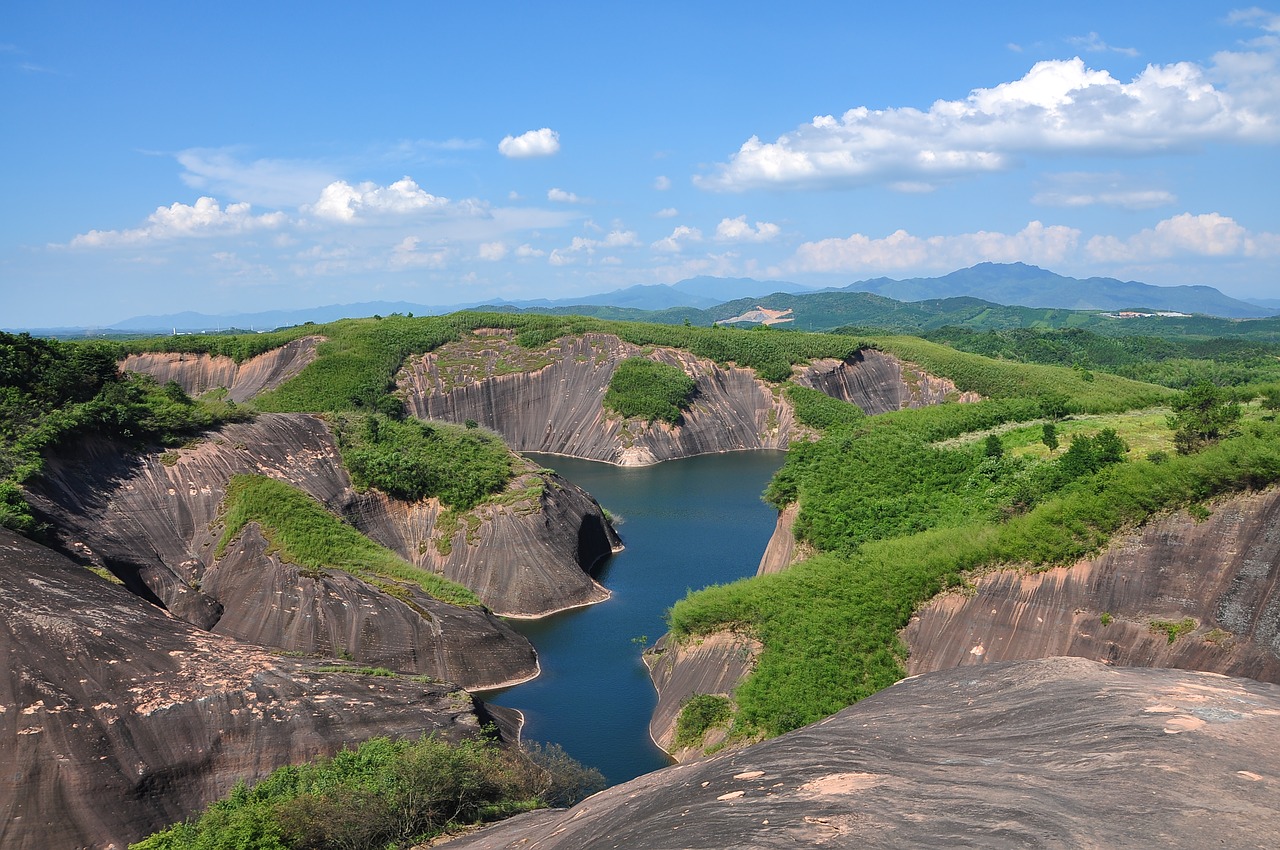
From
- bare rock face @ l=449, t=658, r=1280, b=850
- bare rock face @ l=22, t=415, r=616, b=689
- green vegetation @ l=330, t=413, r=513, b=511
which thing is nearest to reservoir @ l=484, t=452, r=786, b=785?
bare rock face @ l=22, t=415, r=616, b=689

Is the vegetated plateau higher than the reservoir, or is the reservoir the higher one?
the vegetated plateau

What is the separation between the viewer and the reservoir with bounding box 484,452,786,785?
107 feet

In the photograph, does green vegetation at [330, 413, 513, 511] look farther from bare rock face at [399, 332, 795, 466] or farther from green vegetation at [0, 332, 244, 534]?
bare rock face at [399, 332, 795, 466]

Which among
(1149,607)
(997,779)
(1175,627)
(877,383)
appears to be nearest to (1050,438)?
(1149,607)

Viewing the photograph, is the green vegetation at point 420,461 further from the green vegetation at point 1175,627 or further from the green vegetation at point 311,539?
the green vegetation at point 1175,627

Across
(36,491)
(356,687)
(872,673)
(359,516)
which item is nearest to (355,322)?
(359,516)

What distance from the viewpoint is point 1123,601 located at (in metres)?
26.5

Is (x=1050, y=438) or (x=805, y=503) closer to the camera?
(x=1050, y=438)

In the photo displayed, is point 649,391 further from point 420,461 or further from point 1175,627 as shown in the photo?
point 1175,627

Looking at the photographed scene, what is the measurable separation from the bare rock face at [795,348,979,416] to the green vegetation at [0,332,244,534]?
65166 mm

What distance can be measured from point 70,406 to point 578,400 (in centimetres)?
5454

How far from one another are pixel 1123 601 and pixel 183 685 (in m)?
27.3

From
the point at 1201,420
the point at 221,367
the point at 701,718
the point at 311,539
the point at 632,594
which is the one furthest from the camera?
the point at 221,367

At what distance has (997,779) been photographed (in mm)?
14688
